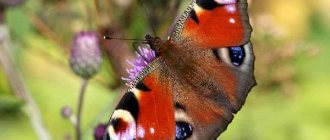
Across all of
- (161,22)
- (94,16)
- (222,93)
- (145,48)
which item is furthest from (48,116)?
(222,93)

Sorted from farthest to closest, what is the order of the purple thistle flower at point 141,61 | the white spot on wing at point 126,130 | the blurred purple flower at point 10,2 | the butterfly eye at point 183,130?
1. the blurred purple flower at point 10,2
2. the purple thistle flower at point 141,61
3. the butterfly eye at point 183,130
4. the white spot on wing at point 126,130

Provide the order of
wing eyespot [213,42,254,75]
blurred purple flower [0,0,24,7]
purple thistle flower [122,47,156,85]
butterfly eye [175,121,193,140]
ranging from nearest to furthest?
butterfly eye [175,121,193,140] → wing eyespot [213,42,254,75] → purple thistle flower [122,47,156,85] → blurred purple flower [0,0,24,7]

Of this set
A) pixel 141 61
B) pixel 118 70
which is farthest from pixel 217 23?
pixel 118 70

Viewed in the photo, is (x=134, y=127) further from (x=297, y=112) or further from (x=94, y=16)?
(x=297, y=112)

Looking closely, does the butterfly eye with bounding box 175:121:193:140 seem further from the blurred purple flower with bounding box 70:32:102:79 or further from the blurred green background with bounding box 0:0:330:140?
the blurred green background with bounding box 0:0:330:140

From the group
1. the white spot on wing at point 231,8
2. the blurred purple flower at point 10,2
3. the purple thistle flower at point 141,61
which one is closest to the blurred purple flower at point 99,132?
the purple thistle flower at point 141,61

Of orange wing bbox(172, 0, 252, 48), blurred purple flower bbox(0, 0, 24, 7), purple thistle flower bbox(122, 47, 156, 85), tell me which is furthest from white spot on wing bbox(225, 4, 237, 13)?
blurred purple flower bbox(0, 0, 24, 7)

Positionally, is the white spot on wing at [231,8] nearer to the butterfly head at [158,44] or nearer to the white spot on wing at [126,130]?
the butterfly head at [158,44]

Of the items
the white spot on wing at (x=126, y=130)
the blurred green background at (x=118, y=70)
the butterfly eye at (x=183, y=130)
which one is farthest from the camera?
the blurred green background at (x=118, y=70)
